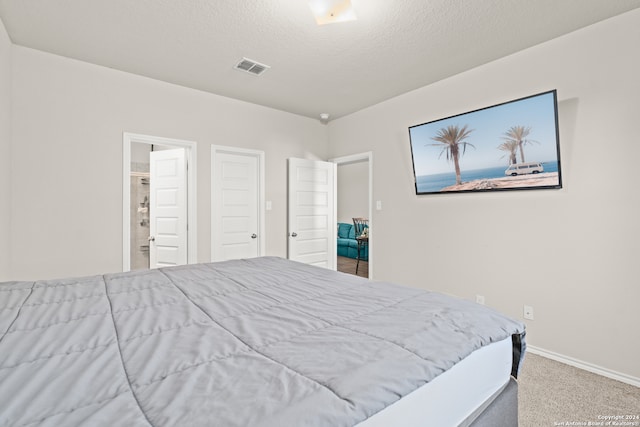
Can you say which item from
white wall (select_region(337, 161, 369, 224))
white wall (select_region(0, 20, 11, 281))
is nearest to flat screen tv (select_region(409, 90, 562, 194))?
white wall (select_region(0, 20, 11, 281))

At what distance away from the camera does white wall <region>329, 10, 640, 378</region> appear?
223 cm

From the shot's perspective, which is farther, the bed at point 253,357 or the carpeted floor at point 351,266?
the carpeted floor at point 351,266

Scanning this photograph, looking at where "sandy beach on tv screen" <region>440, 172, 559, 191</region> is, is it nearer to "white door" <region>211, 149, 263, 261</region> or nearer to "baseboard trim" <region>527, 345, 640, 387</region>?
"baseboard trim" <region>527, 345, 640, 387</region>

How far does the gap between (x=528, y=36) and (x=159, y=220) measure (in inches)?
166

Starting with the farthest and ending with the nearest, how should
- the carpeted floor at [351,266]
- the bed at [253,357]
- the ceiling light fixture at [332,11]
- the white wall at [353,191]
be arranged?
the white wall at [353,191], the carpeted floor at [351,266], the ceiling light fixture at [332,11], the bed at [253,357]

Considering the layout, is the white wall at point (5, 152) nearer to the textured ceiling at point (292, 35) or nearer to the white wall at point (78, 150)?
the white wall at point (78, 150)

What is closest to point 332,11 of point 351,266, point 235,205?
point 235,205

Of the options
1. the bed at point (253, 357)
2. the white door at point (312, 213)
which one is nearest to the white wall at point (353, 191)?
the white door at point (312, 213)

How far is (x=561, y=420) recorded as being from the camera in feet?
5.89

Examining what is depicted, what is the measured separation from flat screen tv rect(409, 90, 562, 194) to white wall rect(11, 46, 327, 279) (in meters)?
2.61

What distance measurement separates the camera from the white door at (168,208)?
3.65 metres

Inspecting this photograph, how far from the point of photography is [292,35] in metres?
2.50

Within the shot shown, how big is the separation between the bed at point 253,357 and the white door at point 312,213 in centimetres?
277

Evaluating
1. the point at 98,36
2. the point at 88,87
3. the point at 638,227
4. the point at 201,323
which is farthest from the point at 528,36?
the point at 88,87
